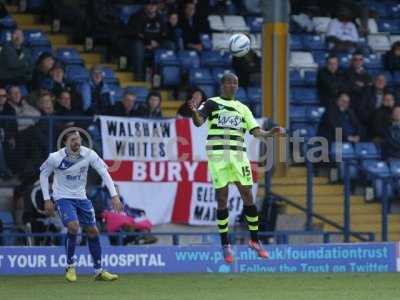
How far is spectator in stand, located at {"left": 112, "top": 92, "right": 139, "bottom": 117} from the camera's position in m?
20.9

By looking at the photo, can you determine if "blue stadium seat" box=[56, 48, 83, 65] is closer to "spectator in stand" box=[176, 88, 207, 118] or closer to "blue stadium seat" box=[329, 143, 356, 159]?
"spectator in stand" box=[176, 88, 207, 118]

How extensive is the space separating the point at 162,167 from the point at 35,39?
3474mm

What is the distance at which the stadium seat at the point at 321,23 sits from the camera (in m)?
26.1

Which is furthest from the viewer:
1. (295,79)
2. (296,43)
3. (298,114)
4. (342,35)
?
(342,35)

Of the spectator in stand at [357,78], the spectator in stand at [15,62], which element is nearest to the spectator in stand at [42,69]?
the spectator in stand at [15,62]

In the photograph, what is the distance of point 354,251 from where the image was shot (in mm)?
19812

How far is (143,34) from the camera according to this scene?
2334 centimetres

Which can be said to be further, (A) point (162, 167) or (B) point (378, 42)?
(B) point (378, 42)

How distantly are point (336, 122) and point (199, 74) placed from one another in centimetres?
231

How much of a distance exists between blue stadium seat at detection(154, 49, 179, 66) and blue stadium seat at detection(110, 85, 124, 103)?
933 millimetres

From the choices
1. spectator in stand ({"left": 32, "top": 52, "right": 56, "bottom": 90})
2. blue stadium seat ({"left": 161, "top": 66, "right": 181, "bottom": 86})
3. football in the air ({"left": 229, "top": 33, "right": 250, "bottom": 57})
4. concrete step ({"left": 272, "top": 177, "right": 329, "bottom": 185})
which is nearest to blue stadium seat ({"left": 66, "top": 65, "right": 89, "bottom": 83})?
spectator in stand ({"left": 32, "top": 52, "right": 56, "bottom": 90})

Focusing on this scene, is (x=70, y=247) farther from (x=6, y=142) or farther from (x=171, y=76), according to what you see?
(x=171, y=76)

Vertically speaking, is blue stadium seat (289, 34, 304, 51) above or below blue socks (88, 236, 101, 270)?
above

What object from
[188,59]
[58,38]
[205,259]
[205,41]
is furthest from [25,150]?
[205,41]
